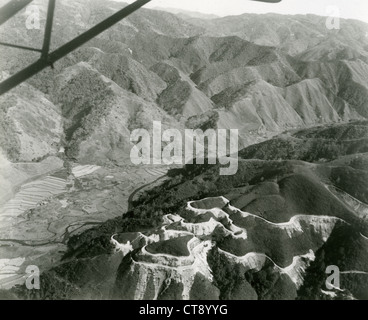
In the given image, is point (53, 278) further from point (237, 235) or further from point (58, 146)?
point (58, 146)

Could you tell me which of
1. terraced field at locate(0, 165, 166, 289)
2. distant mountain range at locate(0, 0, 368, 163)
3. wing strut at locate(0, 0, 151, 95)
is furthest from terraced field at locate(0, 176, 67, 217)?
wing strut at locate(0, 0, 151, 95)

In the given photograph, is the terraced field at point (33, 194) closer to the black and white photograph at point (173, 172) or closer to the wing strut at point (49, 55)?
the black and white photograph at point (173, 172)

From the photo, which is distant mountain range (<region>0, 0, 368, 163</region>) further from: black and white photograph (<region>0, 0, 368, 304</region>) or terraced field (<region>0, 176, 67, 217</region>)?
terraced field (<region>0, 176, 67, 217</region>)

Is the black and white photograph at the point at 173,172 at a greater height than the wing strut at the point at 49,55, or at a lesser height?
lesser

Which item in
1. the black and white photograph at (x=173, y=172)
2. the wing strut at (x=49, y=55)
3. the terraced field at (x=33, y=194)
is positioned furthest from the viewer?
the terraced field at (x=33, y=194)

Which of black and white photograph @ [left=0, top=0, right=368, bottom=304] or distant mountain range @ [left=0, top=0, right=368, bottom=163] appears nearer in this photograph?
black and white photograph @ [left=0, top=0, right=368, bottom=304]

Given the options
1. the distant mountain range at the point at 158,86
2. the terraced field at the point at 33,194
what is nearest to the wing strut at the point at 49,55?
the terraced field at the point at 33,194
